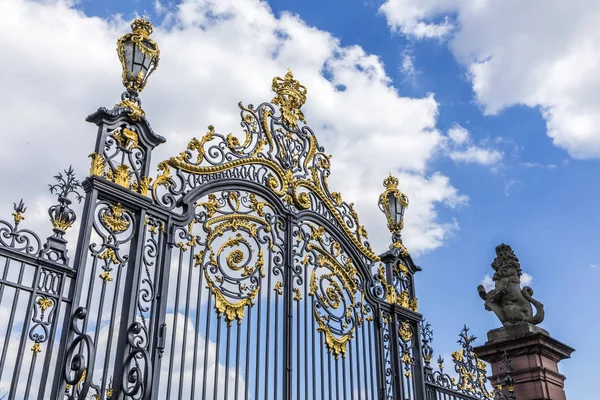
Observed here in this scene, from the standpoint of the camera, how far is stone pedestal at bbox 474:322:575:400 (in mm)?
9273

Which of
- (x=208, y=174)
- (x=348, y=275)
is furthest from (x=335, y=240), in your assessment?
(x=208, y=174)

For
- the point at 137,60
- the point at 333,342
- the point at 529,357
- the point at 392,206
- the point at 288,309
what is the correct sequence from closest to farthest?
the point at 137,60 → the point at 288,309 → the point at 333,342 → the point at 392,206 → the point at 529,357

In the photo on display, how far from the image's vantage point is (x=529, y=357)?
31.1 feet

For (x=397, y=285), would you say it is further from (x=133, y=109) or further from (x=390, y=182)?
(x=133, y=109)

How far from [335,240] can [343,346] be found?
1260mm

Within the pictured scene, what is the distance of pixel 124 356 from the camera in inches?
217

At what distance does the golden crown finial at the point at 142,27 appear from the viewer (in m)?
6.50

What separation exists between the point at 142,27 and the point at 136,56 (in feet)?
1.12

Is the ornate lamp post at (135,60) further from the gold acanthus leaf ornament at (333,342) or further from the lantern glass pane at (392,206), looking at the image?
the lantern glass pane at (392,206)

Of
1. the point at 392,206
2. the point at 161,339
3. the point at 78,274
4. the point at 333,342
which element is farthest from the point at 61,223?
the point at 392,206

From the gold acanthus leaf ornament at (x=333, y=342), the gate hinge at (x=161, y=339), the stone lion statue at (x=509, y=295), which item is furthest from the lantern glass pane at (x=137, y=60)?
the stone lion statue at (x=509, y=295)

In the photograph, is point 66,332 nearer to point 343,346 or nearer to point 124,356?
point 124,356

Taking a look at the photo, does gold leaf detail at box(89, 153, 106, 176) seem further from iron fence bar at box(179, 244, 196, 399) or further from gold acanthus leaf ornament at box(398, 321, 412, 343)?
gold acanthus leaf ornament at box(398, 321, 412, 343)

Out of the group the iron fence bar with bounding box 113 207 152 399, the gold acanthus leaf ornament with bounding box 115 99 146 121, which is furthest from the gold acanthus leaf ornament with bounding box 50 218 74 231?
the gold acanthus leaf ornament with bounding box 115 99 146 121
